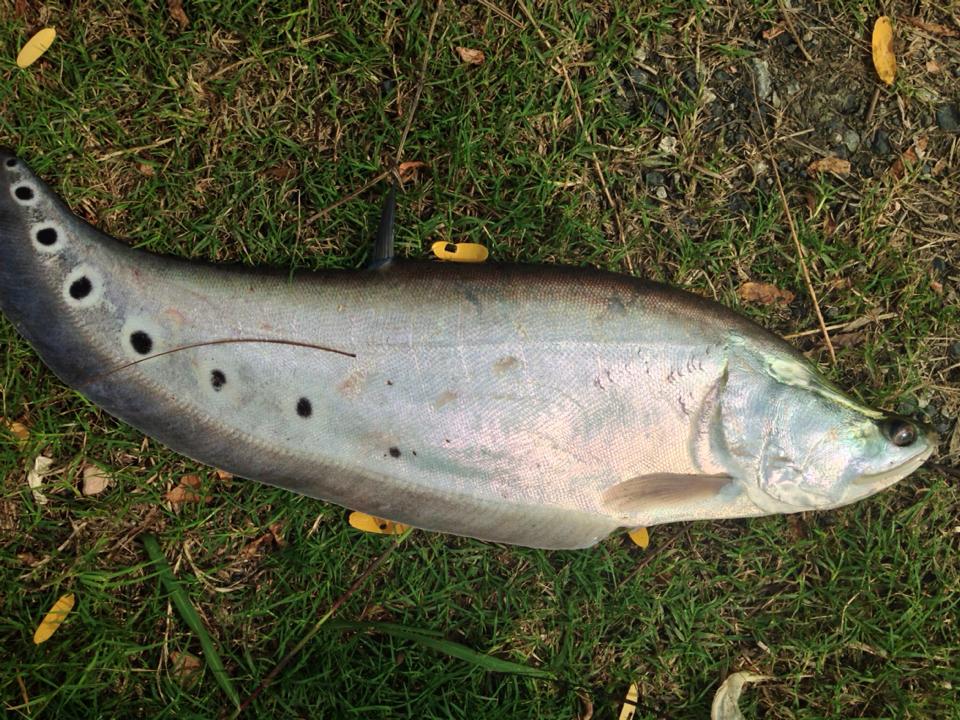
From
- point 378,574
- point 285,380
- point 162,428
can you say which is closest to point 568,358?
point 285,380

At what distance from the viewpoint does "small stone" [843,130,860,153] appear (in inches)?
114

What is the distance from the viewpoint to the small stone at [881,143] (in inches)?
115

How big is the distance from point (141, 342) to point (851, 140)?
3.06 meters

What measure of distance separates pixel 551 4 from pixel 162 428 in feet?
7.48

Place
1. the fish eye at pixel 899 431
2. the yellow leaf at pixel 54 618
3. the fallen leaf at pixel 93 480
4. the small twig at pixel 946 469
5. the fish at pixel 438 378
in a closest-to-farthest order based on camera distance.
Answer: the fish at pixel 438 378 → the fish eye at pixel 899 431 → the yellow leaf at pixel 54 618 → the fallen leaf at pixel 93 480 → the small twig at pixel 946 469

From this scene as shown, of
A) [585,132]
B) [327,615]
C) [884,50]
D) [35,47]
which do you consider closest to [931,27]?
[884,50]

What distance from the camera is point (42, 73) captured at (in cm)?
255

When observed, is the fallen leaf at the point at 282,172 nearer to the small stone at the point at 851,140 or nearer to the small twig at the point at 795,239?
the small twig at the point at 795,239

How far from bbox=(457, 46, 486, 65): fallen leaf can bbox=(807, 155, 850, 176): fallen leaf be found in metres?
1.53

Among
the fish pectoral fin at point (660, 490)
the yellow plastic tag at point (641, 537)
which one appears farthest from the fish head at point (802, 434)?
the yellow plastic tag at point (641, 537)

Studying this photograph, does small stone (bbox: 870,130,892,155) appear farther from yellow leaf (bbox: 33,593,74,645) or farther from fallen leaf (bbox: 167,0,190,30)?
yellow leaf (bbox: 33,593,74,645)

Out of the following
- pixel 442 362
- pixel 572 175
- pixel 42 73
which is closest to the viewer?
pixel 442 362

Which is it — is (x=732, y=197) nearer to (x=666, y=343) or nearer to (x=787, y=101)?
(x=787, y=101)

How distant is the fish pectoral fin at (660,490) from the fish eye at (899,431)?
56 centimetres
